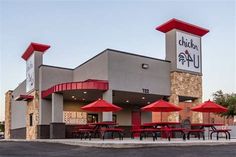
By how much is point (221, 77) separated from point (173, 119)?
59.3 ft

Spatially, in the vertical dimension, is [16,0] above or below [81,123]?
above

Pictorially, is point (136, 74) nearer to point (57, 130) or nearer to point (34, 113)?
point (57, 130)

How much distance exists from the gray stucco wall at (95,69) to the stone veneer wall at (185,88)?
531 cm

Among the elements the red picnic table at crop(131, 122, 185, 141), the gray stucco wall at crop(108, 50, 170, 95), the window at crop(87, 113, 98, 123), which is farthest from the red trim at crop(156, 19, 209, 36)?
the window at crop(87, 113, 98, 123)

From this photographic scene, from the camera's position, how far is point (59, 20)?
69.7 ft

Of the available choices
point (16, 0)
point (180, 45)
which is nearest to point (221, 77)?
point (180, 45)

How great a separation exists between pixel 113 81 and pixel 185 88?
6.12 metres

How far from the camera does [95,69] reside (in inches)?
895

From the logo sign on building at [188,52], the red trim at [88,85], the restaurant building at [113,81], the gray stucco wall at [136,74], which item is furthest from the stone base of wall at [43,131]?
the logo sign on building at [188,52]

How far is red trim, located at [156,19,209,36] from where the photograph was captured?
78.6 ft

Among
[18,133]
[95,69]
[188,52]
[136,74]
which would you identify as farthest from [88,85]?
[18,133]

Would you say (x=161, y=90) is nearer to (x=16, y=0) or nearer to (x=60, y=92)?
(x=60, y=92)

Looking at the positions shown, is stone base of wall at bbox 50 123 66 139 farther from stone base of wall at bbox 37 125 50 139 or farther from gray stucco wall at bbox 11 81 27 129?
gray stucco wall at bbox 11 81 27 129

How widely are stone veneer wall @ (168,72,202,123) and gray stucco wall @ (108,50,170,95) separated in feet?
1.51
